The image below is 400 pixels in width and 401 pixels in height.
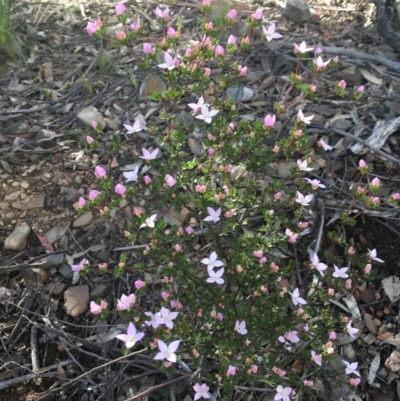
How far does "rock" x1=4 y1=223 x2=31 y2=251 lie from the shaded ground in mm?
31

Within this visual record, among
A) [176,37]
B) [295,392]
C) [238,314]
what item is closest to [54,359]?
[238,314]

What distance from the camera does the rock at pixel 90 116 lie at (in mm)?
3541

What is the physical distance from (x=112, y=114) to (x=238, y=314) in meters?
1.89

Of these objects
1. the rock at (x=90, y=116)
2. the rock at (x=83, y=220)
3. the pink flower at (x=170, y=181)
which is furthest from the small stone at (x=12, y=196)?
the pink flower at (x=170, y=181)

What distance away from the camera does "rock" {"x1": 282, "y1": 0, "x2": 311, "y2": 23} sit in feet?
14.0

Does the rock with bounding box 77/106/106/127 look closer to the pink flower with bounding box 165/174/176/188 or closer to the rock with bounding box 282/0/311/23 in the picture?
the pink flower with bounding box 165/174/176/188

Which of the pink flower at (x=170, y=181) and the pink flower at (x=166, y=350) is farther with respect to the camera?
the pink flower at (x=170, y=181)

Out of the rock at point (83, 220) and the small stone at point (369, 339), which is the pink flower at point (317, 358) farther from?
the rock at point (83, 220)

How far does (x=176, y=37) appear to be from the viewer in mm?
2385

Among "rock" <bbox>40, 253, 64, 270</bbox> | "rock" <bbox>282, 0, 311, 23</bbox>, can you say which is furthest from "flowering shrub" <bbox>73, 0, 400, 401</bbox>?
"rock" <bbox>282, 0, 311, 23</bbox>

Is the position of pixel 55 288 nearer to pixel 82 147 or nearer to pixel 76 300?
pixel 76 300

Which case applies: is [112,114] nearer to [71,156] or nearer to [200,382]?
[71,156]

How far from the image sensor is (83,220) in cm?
312

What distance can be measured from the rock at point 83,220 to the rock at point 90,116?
0.72 m
